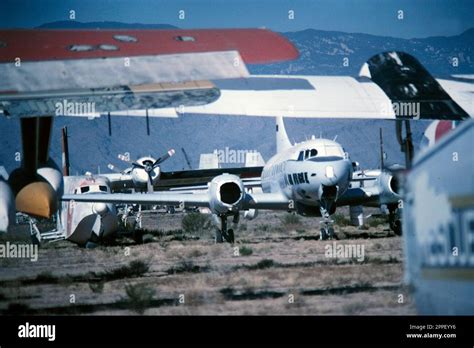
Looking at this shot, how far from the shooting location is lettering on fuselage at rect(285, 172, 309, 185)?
21.6 metres

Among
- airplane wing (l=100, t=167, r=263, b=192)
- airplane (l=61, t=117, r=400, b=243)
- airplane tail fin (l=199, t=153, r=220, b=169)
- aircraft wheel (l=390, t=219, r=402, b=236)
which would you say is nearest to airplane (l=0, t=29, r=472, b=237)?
airplane (l=61, t=117, r=400, b=243)

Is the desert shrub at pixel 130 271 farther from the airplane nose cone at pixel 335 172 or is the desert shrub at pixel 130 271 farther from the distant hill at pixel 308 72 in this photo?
the airplane nose cone at pixel 335 172

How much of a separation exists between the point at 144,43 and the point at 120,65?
46 centimetres

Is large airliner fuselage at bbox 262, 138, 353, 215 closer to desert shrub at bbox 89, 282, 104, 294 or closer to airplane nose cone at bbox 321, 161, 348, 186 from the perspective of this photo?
airplane nose cone at bbox 321, 161, 348, 186

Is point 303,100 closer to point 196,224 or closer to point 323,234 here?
point 323,234

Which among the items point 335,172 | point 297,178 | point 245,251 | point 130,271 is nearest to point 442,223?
point 130,271

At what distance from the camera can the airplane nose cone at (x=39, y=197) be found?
32.8ft

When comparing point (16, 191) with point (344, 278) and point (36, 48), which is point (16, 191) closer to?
point (36, 48)

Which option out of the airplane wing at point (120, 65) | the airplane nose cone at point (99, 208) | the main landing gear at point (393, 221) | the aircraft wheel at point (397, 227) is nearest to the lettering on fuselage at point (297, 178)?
the main landing gear at point (393, 221)

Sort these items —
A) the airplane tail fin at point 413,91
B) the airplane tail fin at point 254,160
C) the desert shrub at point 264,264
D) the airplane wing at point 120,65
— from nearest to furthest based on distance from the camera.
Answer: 1. the airplane wing at point 120,65
2. the airplane tail fin at point 413,91
3. the desert shrub at point 264,264
4. the airplane tail fin at point 254,160

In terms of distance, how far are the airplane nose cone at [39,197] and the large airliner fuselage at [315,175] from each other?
11.5 metres

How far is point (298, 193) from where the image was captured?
22.3 meters
